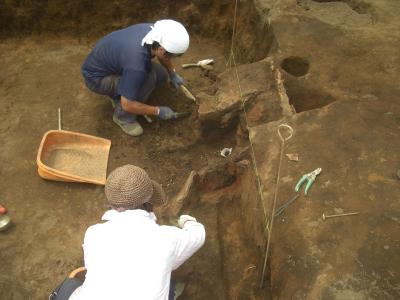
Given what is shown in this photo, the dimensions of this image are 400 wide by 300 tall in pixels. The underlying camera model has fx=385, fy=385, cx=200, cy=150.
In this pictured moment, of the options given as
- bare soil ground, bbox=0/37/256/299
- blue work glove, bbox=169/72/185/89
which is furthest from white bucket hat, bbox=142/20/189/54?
bare soil ground, bbox=0/37/256/299

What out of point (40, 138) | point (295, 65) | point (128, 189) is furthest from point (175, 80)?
point (128, 189)

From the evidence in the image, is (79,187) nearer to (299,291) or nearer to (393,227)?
(299,291)

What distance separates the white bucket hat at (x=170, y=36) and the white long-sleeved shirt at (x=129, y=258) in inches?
69.6

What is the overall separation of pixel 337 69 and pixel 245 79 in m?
0.90

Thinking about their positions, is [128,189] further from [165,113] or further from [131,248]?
[165,113]

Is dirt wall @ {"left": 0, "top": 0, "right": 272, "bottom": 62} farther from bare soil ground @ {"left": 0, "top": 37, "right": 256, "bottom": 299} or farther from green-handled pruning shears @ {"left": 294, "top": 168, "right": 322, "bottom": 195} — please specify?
green-handled pruning shears @ {"left": 294, "top": 168, "right": 322, "bottom": 195}

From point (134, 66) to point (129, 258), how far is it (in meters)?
2.10

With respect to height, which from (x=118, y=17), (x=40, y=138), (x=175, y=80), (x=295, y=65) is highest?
(x=118, y=17)

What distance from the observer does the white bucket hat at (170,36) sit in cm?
334

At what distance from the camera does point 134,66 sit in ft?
11.6

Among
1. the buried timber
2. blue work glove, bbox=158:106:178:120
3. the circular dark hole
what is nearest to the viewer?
the buried timber

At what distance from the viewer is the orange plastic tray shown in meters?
3.71

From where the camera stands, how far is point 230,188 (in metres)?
3.52

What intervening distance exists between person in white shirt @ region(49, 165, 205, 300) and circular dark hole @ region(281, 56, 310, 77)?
94.4 inches
